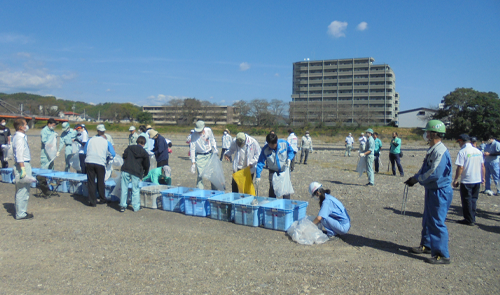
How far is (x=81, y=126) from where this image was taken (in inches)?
364

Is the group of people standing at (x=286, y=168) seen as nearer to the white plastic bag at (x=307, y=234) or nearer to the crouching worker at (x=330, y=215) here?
the crouching worker at (x=330, y=215)

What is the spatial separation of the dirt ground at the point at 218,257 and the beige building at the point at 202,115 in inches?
2798

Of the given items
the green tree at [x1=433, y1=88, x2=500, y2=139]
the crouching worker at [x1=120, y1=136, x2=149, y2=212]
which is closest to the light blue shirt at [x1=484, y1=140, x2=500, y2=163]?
the crouching worker at [x1=120, y1=136, x2=149, y2=212]

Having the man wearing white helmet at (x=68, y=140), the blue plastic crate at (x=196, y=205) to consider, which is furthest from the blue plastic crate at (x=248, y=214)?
the man wearing white helmet at (x=68, y=140)

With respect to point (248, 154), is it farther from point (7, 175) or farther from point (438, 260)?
point (7, 175)

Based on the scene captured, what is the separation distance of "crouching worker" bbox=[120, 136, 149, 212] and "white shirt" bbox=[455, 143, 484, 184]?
21.0ft

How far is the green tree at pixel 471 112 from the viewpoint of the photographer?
147 feet

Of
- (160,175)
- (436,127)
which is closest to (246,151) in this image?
(160,175)

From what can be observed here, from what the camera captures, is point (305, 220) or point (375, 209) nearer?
point (305, 220)

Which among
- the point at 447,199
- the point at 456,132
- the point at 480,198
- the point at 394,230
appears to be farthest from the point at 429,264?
the point at 456,132

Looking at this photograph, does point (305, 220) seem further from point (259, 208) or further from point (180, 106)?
point (180, 106)

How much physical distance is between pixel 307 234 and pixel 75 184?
21.0ft

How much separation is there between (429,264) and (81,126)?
8.83 m

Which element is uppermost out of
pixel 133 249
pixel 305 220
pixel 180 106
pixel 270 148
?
pixel 180 106
